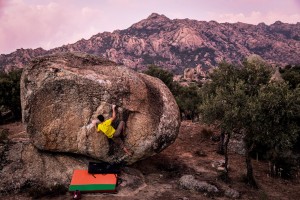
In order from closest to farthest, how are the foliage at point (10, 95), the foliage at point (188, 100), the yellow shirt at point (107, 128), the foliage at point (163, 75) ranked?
the yellow shirt at point (107, 128) < the foliage at point (10, 95) < the foliage at point (188, 100) < the foliage at point (163, 75)

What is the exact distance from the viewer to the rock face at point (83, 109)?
55.1ft

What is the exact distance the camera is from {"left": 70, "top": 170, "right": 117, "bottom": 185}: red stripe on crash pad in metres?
15.5

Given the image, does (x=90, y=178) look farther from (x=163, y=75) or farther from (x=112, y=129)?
(x=163, y=75)

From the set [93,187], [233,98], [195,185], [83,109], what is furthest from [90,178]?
[233,98]

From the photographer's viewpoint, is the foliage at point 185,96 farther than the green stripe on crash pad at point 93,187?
Yes

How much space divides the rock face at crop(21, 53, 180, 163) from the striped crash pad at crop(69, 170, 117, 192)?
4.92 ft

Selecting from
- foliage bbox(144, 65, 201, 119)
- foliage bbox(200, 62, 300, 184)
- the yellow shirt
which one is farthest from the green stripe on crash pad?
foliage bbox(144, 65, 201, 119)

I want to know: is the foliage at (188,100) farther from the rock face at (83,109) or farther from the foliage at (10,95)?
the foliage at (10,95)

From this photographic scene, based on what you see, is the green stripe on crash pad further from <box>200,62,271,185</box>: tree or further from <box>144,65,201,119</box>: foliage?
<box>144,65,201,119</box>: foliage

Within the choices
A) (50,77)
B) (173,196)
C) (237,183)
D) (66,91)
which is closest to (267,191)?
(237,183)

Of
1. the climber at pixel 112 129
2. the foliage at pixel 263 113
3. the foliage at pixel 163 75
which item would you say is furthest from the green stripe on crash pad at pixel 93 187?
the foliage at pixel 163 75

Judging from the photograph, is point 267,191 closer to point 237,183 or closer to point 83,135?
point 237,183

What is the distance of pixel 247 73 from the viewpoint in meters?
22.2

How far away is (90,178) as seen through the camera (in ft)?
52.3
